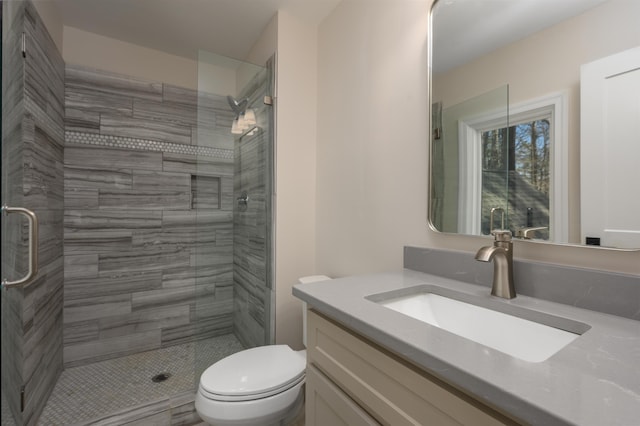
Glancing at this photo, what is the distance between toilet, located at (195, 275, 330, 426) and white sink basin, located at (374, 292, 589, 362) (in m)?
0.65

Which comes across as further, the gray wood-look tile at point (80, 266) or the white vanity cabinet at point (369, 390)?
the gray wood-look tile at point (80, 266)

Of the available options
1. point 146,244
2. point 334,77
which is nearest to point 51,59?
point 146,244

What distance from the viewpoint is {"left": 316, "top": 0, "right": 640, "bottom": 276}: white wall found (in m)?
1.33

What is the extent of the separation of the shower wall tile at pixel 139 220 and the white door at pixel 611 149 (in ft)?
5.52

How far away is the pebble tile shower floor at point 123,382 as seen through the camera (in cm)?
167

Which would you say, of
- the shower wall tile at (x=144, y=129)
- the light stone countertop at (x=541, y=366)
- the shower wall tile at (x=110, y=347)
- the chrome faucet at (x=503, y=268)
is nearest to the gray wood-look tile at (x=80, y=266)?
the shower wall tile at (x=110, y=347)

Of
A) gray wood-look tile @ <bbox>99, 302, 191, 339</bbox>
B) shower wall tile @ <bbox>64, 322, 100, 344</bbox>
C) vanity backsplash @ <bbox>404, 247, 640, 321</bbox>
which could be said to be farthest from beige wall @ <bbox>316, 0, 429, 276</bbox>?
shower wall tile @ <bbox>64, 322, 100, 344</bbox>

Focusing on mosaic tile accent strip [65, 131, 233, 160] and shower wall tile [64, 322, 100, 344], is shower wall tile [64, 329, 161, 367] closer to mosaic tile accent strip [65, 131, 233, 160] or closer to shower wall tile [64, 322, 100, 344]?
shower wall tile [64, 322, 100, 344]

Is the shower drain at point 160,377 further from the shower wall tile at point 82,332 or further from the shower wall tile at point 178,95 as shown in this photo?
the shower wall tile at point 178,95

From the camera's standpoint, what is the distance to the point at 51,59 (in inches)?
73.3

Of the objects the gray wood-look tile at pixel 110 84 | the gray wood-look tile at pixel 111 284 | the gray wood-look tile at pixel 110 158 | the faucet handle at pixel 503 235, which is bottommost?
the gray wood-look tile at pixel 111 284

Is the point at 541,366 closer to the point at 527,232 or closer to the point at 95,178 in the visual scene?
the point at 527,232

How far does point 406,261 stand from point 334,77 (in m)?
1.26

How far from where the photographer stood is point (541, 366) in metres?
0.49
